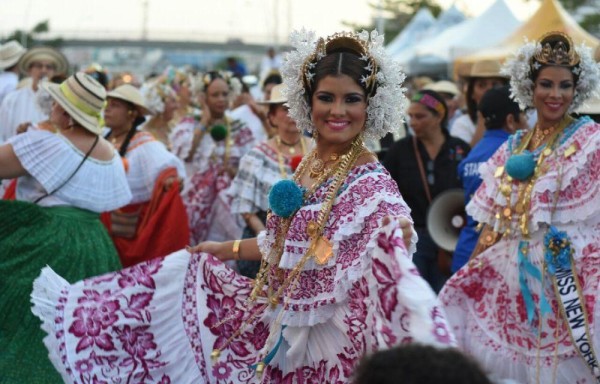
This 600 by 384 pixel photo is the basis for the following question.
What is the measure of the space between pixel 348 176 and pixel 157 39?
70748 millimetres

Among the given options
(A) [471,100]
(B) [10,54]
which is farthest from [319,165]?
(B) [10,54]

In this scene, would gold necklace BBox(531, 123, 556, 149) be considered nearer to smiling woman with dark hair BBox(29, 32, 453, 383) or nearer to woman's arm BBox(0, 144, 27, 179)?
smiling woman with dark hair BBox(29, 32, 453, 383)

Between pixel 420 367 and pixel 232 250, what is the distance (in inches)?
103

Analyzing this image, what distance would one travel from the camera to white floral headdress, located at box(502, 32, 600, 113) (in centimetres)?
591

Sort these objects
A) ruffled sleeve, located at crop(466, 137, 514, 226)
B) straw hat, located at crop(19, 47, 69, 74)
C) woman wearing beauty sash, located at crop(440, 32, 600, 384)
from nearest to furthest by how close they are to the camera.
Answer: woman wearing beauty sash, located at crop(440, 32, 600, 384) → ruffled sleeve, located at crop(466, 137, 514, 226) → straw hat, located at crop(19, 47, 69, 74)

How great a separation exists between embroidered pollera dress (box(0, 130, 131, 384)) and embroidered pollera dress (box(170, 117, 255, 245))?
11.5 feet

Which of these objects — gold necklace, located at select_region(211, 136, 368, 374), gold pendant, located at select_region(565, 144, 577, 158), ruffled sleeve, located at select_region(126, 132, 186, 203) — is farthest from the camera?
ruffled sleeve, located at select_region(126, 132, 186, 203)

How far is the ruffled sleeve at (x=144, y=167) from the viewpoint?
8.16 m

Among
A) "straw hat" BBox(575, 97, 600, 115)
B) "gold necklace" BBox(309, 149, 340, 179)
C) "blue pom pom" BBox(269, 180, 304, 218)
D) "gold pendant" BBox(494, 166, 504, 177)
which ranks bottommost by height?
"gold pendant" BBox(494, 166, 504, 177)

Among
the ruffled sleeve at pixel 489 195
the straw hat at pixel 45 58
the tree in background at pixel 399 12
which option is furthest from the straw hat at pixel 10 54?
the tree in background at pixel 399 12

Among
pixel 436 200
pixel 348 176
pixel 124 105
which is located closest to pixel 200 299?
pixel 348 176

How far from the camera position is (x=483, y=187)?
20.2 ft

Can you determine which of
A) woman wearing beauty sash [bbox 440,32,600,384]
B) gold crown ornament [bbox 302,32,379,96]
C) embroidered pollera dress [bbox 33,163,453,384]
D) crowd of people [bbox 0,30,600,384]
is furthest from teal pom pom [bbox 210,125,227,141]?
gold crown ornament [bbox 302,32,379,96]

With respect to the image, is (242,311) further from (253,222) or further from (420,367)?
(253,222)
